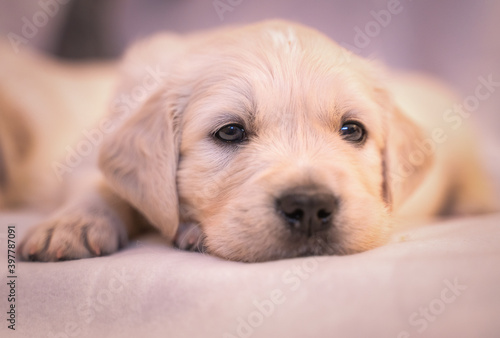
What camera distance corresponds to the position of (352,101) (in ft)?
8.64

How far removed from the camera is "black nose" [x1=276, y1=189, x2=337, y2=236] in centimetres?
203

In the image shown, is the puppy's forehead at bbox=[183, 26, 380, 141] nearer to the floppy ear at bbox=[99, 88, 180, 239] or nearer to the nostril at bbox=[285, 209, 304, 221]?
the floppy ear at bbox=[99, 88, 180, 239]

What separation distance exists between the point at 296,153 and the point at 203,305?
917 mm

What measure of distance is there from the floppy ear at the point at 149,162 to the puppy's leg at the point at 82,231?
18 centimetres

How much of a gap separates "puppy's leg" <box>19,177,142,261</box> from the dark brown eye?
1404 mm

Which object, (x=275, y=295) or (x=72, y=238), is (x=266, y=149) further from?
(x=72, y=238)

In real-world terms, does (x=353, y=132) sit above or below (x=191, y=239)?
above

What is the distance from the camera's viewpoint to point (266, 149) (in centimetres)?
247

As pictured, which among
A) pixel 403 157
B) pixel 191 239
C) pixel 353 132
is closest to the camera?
pixel 191 239

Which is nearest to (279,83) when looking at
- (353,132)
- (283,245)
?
(353,132)

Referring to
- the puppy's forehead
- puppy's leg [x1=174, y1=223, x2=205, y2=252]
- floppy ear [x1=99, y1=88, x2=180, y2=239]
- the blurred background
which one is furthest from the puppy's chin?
the blurred background

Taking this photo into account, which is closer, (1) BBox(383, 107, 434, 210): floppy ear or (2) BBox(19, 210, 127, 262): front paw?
(2) BBox(19, 210, 127, 262): front paw

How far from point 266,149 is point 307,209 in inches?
21.4

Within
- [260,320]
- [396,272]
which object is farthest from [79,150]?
[396,272]
